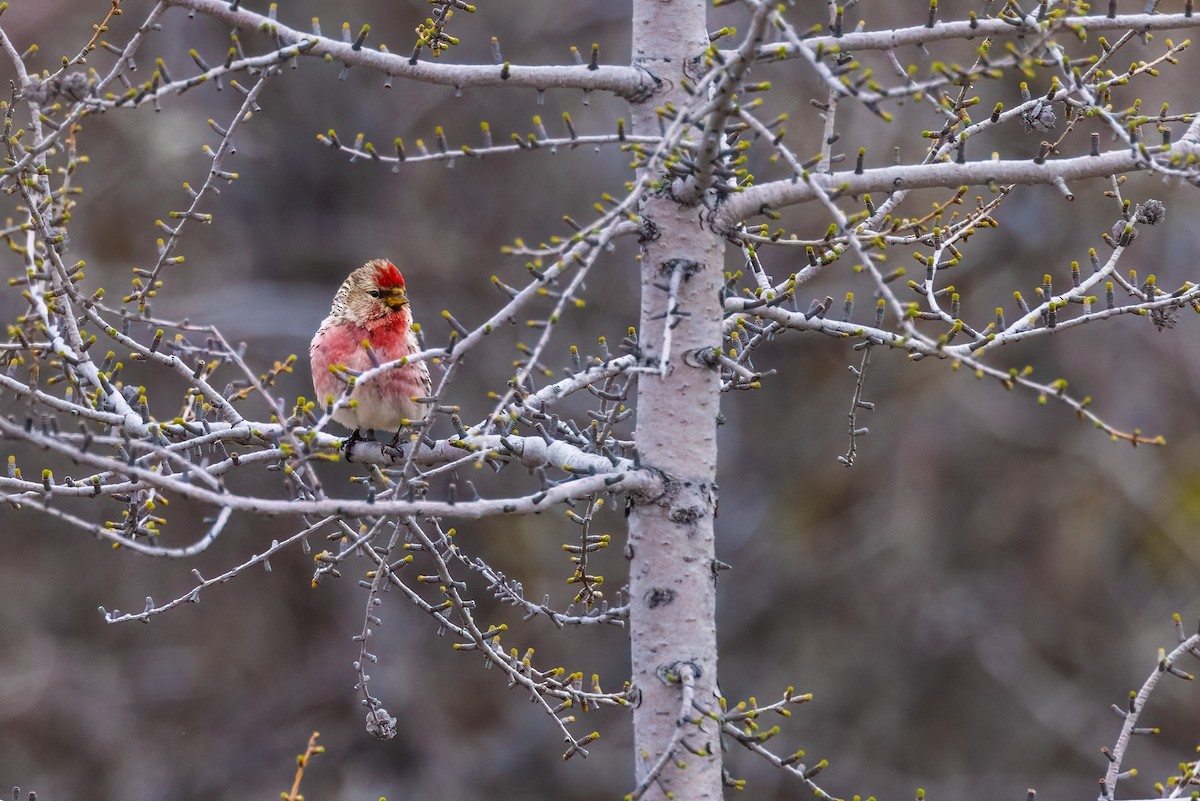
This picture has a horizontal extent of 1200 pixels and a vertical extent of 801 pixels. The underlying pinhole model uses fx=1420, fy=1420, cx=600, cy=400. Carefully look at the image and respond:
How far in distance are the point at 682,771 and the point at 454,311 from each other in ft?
32.1

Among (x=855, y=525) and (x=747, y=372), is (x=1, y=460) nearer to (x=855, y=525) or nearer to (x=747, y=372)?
(x=855, y=525)

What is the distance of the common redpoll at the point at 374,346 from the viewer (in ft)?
17.5

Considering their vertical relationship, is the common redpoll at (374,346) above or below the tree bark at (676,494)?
above

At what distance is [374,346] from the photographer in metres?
5.66

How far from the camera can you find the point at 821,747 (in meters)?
13.5

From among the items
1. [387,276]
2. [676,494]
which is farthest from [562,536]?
[676,494]

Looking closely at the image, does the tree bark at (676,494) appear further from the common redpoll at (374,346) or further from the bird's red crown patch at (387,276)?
the bird's red crown patch at (387,276)

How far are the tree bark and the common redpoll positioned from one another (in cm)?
170

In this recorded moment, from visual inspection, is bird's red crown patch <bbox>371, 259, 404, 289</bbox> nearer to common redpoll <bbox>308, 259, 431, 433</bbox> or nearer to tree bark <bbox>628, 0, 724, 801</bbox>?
common redpoll <bbox>308, 259, 431, 433</bbox>

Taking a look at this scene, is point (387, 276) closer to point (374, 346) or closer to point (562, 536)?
point (374, 346)

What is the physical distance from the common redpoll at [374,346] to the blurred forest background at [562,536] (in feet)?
21.9

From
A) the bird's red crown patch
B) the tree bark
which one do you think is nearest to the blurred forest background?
the bird's red crown patch

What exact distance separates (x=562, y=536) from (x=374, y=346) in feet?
25.7

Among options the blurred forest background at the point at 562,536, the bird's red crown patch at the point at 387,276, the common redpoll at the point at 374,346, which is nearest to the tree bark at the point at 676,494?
the common redpoll at the point at 374,346
